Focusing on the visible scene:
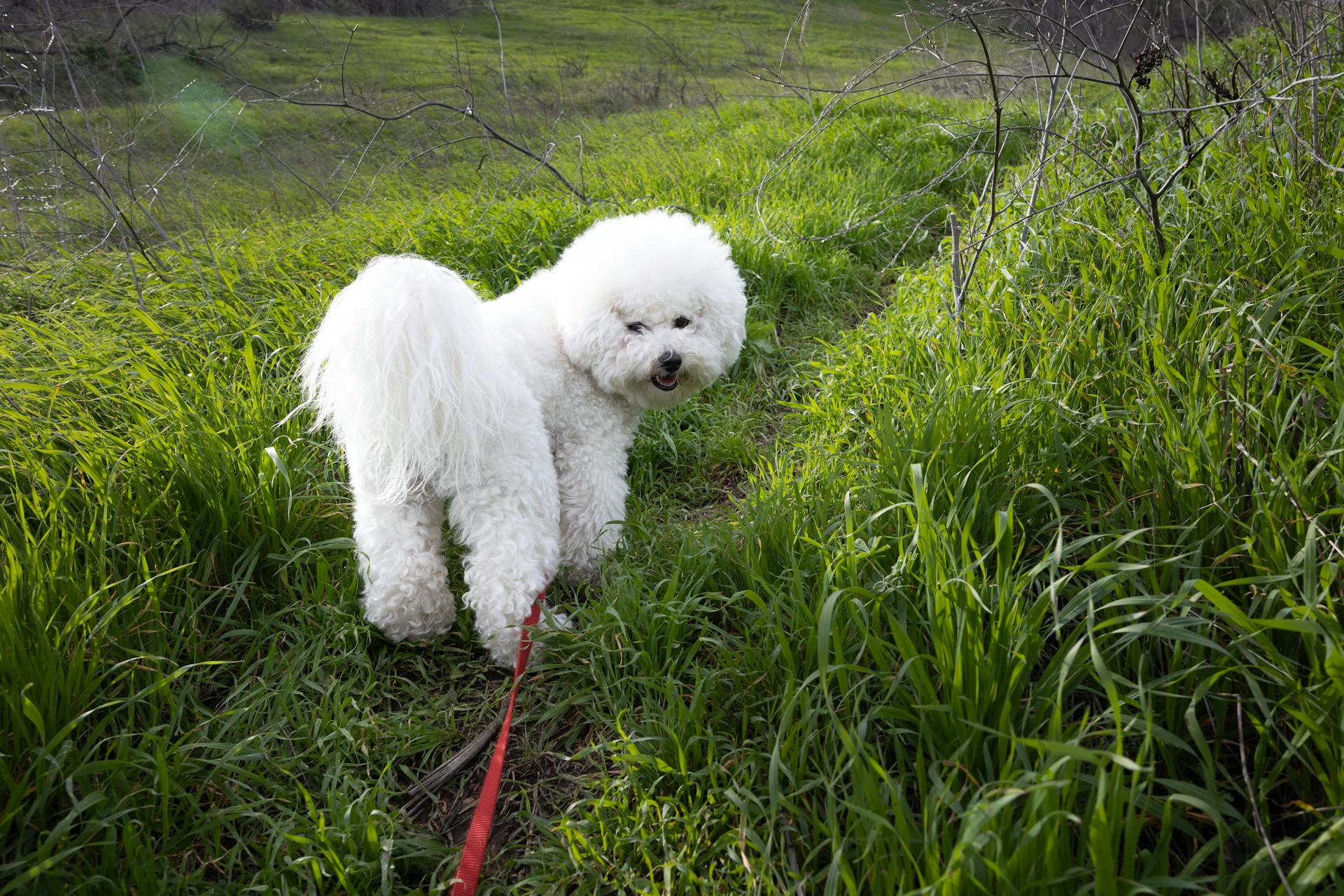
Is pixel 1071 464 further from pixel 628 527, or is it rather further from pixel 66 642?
pixel 66 642

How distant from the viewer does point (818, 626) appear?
1737mm

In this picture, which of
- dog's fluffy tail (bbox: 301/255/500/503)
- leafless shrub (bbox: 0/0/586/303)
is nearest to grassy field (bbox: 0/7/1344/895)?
dog's fluffy tail (bbox: 301/255/500/503)

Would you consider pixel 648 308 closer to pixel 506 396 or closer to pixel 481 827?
pixel 506 396

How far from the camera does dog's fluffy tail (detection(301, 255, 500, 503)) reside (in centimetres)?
199

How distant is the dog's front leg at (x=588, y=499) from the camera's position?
2.60 meters

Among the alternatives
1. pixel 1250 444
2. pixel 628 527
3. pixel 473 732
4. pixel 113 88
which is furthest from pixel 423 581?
pixel 113 88

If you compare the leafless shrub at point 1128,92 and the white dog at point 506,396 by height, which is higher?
the leafless shrub at point 1128,92

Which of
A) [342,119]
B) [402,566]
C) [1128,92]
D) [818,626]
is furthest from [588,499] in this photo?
[342,119]

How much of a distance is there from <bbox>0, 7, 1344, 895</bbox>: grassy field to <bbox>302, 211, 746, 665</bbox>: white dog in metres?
0.21

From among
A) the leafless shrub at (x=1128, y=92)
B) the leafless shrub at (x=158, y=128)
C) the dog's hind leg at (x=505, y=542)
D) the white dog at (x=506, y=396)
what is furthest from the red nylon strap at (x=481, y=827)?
the leafless shrub at (x=158, y=128)

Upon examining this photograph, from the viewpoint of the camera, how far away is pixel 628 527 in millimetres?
2666

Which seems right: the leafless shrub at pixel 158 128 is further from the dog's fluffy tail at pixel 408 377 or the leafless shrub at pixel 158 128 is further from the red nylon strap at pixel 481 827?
the red nylon strap at pixel 481 827

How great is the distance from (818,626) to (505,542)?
96 centimetres

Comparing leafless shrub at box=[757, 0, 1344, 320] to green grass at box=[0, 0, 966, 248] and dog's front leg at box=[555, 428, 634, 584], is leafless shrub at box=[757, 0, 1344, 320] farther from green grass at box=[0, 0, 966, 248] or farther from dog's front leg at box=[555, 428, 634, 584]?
dog's front leg at box=[555, 428, 634, 584]
